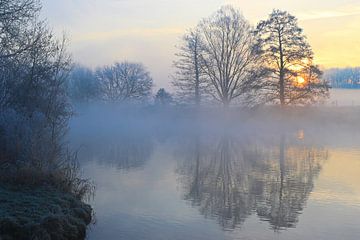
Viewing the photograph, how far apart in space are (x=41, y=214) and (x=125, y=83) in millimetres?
76700

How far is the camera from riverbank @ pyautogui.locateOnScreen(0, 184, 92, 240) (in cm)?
795

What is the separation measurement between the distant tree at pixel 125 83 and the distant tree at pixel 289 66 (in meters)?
47.1

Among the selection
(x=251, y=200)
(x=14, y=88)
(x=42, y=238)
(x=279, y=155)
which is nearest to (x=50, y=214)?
(x=42, y=238)

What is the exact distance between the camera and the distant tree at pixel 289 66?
36094 mm

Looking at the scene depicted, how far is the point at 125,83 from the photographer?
8456 centimetres

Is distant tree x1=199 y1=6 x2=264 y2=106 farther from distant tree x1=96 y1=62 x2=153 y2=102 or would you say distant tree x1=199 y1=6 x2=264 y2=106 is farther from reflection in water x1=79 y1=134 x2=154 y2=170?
distant tree x1=96 y1=62 x2=153 y2=102

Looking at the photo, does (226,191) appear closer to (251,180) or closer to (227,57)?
(251,180)

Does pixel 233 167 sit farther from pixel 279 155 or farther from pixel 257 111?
pixel 257 111

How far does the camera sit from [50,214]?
873 centimetres

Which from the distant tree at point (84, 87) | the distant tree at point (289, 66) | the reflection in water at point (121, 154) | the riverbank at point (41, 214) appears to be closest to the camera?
the riverbank at point (41, 214)

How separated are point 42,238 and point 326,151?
1853 cm

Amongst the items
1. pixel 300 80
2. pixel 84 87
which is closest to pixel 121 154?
pixel 300 80

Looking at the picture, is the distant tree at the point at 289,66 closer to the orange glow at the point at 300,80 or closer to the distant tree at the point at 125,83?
the orange glow at the point at 300,80

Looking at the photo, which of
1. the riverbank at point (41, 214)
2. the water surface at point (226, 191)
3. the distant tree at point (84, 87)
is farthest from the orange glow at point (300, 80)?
the distant tree at point (84, 87)
